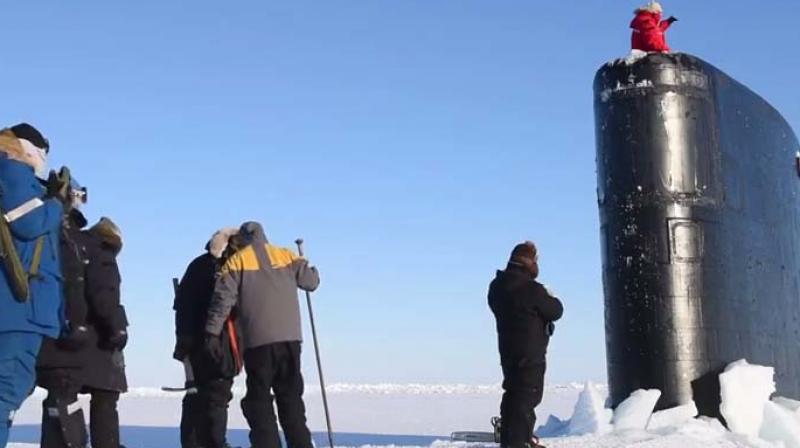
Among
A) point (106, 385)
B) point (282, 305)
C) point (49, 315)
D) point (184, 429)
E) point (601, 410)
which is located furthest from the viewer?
point (601, 410)

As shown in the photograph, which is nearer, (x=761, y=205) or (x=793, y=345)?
(x=761, y=205)

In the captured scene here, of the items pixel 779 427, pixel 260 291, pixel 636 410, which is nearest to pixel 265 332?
pixel 260 291

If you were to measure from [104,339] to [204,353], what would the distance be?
5.46ft

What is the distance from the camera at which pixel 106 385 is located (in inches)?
248

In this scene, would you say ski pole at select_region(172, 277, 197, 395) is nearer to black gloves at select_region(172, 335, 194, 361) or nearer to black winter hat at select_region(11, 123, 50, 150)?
black gloves at select_region(172, 335, 194, 361)

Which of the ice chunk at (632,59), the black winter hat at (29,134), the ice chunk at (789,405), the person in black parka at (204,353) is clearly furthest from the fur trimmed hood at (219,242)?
the ice chunk at (789,405)

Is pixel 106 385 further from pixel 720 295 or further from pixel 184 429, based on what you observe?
pixel 720 295

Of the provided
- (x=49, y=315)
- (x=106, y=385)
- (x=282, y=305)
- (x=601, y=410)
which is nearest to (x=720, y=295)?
(x=601, y=410)

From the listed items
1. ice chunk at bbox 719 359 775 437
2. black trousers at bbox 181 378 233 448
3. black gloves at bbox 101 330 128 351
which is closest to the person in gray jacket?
black trousers at bbox 181 378 233 448

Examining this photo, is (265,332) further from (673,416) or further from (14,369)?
(673,416)

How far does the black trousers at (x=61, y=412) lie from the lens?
5930 mm

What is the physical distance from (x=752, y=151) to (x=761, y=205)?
0.57 meters

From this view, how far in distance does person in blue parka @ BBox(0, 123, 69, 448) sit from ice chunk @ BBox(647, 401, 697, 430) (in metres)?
5.74

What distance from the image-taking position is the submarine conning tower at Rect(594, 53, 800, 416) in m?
9.26
